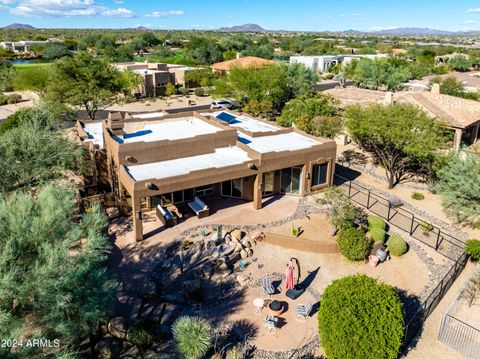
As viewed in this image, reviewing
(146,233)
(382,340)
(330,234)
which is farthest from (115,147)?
(382,340)

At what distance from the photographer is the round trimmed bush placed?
46.8ft

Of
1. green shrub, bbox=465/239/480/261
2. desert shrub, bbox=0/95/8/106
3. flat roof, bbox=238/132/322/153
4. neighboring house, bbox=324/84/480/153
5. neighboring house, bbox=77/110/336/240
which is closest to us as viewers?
green shrub, bbox=465/239/480/261

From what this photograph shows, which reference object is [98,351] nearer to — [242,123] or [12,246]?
[12,246]

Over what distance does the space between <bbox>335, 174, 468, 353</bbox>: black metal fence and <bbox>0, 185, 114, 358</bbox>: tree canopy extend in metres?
13.0

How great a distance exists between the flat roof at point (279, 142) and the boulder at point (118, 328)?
1606 centimetres

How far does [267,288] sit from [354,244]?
20.8 feet

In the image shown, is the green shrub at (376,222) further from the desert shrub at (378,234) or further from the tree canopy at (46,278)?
the tree canopy at (46,278)

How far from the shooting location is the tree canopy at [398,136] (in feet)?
93.1

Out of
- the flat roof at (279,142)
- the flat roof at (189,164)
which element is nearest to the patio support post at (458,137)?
the flat roof at (279,142)

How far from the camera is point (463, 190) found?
24.0m

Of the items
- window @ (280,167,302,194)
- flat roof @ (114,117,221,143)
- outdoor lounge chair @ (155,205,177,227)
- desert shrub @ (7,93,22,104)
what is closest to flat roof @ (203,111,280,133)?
flat roof @ (114,117,221,143)

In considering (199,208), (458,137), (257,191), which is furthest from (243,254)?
(458,137)

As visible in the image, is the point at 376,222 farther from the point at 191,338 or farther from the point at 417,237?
the point at 191,338

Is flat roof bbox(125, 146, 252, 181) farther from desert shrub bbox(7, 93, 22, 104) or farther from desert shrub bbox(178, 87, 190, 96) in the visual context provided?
desert shrub bbox(7, 93, 22, 104)
